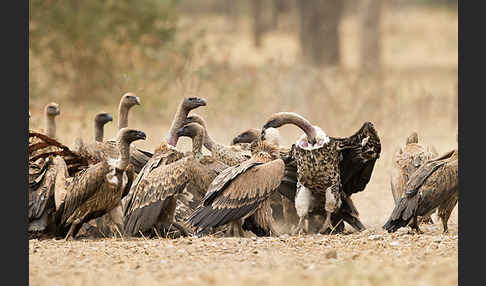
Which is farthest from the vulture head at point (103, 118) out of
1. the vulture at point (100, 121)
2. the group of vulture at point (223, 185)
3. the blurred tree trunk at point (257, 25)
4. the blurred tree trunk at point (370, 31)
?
the blurred tree trunk at point (257, 25)

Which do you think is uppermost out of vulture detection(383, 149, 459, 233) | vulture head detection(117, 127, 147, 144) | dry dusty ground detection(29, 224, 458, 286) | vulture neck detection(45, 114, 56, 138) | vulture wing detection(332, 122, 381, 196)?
vulture neck detection(45, 114, 56, 138)

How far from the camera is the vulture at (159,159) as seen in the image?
739 cm

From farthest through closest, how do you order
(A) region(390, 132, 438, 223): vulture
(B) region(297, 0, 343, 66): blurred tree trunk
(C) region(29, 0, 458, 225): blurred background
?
(B) region(297, 0, 343, 66): blurred tree trunk → (C) region(29, 0, 458, 225): blurred background → (A) region(390, 132, 438, 223): vulture

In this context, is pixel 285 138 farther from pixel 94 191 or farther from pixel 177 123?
pixel 94 191

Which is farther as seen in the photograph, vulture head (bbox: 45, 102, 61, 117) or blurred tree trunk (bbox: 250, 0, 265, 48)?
blurred tree trunk (bbox: 250, 0, 265, 48)

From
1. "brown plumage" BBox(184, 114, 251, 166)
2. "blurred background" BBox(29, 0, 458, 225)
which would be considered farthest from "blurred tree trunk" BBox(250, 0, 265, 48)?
"brown plumage" BBox(184, 114, 251, 166)

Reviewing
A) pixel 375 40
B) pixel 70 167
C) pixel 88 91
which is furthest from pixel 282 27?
pixel 70 167

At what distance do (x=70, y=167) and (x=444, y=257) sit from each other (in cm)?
393

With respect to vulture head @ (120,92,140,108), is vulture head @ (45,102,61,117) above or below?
below

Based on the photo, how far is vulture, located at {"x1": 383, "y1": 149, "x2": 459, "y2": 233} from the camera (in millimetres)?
7453

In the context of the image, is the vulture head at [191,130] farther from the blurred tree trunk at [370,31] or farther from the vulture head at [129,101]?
the blurred tree trunk at [370,31]

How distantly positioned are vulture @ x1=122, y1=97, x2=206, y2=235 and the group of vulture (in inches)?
0.4

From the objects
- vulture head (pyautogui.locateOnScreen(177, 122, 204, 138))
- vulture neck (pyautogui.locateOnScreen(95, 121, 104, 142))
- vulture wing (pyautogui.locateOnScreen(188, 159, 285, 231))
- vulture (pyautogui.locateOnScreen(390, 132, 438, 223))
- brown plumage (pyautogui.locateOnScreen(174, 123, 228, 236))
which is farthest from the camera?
vulture neck (pyautogui.locateOnScreen(95, 121, 104, 142))

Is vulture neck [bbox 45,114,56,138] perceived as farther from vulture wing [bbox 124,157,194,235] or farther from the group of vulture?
vulture wing [bbox 124,157,194,235]
